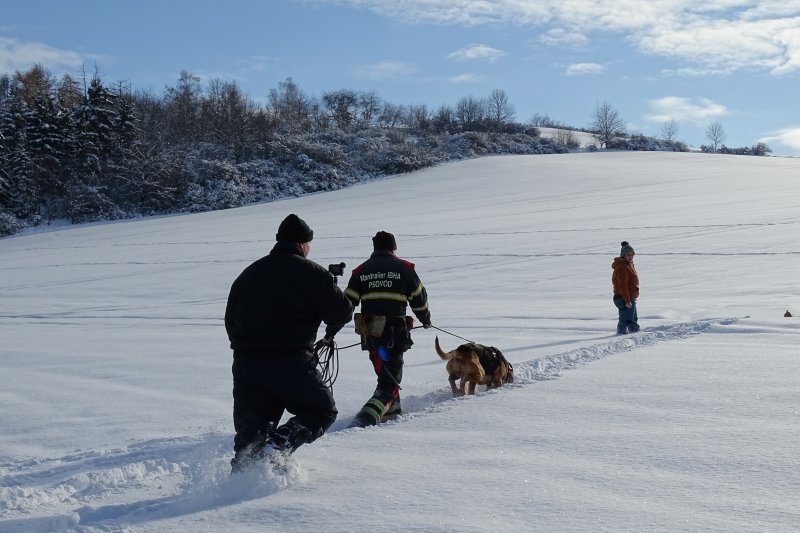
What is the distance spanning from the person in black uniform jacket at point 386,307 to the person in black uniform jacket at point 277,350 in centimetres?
168

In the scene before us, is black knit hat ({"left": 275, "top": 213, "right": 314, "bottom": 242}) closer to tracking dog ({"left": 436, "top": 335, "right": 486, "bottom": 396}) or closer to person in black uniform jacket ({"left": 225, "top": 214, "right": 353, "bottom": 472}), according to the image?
person in black uniform jacket ({"left": 225, "top": 214, "right": 353, "bottom": 472})

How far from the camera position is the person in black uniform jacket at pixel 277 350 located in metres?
4.05

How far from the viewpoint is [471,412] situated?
18.3 ft

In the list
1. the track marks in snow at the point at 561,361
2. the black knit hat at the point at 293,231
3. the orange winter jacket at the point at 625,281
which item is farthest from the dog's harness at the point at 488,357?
the orange winter jacket at the point at 625,281

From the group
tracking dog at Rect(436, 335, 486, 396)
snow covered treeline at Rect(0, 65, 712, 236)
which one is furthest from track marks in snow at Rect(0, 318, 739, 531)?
snow covered treeline at Rect(0, 65, 712, 236)

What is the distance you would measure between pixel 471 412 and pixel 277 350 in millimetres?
2072

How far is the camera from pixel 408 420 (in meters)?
5.53

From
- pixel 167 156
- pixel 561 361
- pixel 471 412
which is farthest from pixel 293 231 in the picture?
pixel 167 156

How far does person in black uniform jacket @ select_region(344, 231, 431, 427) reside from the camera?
19.2 ft

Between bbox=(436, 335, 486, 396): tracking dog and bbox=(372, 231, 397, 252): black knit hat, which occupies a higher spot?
bbox=(372, 231, 397, 252): black knit hat

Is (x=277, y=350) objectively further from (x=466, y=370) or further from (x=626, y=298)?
(x=626, y=298)

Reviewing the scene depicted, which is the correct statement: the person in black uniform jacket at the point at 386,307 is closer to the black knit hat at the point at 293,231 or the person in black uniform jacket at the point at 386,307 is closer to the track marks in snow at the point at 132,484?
the track marks in snow at the point at 132,484

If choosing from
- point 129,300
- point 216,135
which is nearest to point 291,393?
point 129,300

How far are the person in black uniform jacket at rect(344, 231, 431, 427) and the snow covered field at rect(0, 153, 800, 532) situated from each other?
439 mm
